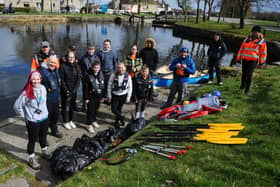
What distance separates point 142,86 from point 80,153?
8.05 feet

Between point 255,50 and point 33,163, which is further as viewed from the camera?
point 255,50

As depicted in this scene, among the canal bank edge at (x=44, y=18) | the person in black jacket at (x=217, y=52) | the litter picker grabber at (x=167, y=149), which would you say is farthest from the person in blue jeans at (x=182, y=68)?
the canal bank edge at (x=44, y=18)

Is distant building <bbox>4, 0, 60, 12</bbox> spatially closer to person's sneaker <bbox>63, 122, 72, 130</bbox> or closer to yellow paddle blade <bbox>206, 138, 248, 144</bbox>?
person's sneaker <bbox>63, 122, 72, 130</bbox>

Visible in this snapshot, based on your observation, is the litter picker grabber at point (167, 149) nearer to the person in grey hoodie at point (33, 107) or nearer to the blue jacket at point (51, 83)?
the person in grey hoodie at point (33, 107)

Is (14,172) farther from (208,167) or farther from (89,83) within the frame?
(208,167)

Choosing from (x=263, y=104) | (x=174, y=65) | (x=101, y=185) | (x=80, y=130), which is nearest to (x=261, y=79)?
(x=263, y=104)

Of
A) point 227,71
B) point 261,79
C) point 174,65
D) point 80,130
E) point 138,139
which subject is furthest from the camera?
point 227,71

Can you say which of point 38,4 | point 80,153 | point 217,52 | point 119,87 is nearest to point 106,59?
point 119,87

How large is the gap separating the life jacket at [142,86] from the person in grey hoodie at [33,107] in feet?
8.51

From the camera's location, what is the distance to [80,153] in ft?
15.7

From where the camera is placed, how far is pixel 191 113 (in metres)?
6.38

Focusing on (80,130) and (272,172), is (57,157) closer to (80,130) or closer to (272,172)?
(80,130)

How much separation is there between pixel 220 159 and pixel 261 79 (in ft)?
22.4

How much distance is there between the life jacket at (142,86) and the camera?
6336mm
